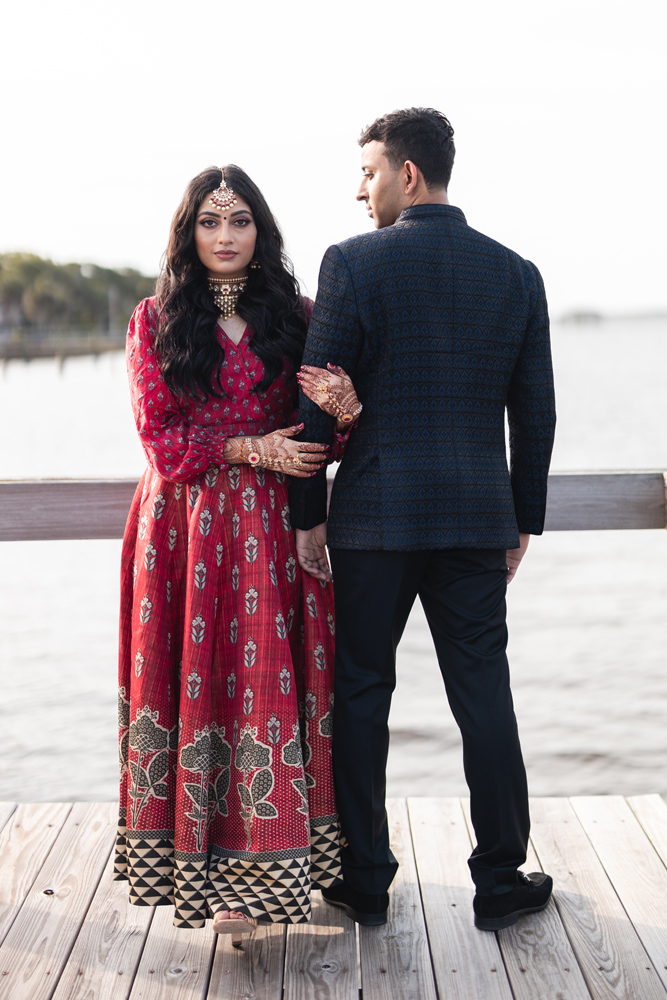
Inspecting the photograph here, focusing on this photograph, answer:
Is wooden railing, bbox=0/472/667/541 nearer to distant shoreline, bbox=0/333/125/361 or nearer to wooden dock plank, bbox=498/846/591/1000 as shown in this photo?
wooden dock plank, bbox=498/846/591/1000

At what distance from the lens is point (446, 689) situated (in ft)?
6.45

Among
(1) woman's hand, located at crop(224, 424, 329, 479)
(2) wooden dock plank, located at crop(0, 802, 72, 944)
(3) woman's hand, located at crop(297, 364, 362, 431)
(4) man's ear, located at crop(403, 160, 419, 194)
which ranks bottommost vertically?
(2) wooden dock plank, located at crop(0, 802, 72, 944)

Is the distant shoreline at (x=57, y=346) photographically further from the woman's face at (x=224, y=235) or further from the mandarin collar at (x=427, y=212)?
the mandarin collar at (x=427, y=212)

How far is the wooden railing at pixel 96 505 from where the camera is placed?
2355 millimetres

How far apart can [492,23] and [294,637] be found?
14.8 m

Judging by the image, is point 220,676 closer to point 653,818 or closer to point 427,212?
point 427,212

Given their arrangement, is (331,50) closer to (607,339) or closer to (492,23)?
(492,23)

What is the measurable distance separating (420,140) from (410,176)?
7 centimetres

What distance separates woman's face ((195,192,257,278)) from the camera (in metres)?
1.97

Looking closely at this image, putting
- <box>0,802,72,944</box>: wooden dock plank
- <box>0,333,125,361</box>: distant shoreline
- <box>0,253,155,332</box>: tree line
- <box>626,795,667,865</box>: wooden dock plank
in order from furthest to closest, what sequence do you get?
<box>0,253,155,332</box>: tree line
<box>0,333,125,361</box>: distant shoreline
<box>626,795,667,865</box>: wooden dock plank
<box>0,802,72,944</box>: wooden dock plank

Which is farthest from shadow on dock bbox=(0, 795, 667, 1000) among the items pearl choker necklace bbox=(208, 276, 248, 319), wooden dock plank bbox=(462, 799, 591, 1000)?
pearl choker necklace bbox=(208, 276, 248, 319)

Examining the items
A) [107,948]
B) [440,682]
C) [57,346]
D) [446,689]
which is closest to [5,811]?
[107,948]

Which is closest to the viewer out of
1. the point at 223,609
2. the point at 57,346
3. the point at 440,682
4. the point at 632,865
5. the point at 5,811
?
the point at 223,609

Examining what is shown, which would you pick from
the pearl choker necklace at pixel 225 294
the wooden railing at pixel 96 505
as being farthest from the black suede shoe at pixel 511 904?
the pearl choker necklace at pixel 225 294
